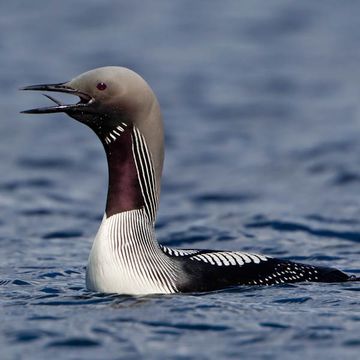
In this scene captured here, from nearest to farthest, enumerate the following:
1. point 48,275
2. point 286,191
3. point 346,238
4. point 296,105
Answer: point 48,275, point 346,238, point 286,191, point 296,105

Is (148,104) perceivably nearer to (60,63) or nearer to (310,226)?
(310,226)

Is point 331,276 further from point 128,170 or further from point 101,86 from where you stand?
point 101,86

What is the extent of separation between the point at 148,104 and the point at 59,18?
15.4 m

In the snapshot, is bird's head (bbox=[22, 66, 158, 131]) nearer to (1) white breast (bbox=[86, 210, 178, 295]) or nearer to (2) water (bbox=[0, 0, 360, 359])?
(1) white breast (bbox=[86, 210, 178, 295])

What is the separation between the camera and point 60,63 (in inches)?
750

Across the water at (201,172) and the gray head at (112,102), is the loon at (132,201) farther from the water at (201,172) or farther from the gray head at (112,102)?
the water at (201,172)

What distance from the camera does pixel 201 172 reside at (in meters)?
13.3

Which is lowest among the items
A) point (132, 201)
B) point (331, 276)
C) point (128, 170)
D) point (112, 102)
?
point (331, 276)

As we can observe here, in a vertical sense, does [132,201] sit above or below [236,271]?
above

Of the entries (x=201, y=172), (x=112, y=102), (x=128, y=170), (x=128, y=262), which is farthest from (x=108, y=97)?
(x=201, y=172)

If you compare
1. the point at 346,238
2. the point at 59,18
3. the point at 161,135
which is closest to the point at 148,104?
the point at 161,135

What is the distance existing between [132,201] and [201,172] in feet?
20.0

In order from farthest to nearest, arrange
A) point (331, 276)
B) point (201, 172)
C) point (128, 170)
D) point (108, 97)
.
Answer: point (201, 172) → point (331, 276) → point (128, 170) → point (108, 97)

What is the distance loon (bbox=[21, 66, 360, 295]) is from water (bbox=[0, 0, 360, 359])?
11cm
